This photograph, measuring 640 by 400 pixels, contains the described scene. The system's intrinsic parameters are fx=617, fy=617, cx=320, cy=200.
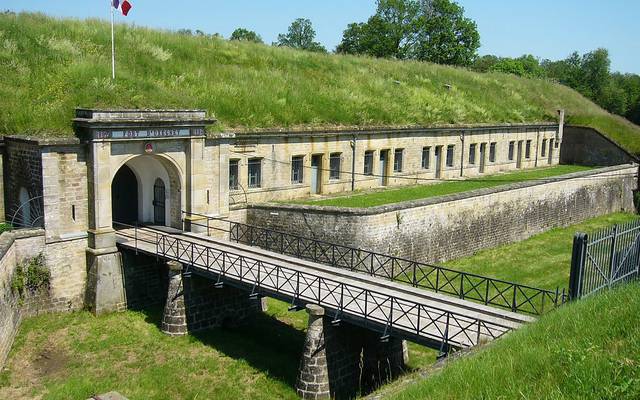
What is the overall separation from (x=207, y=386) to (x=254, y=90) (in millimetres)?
14200

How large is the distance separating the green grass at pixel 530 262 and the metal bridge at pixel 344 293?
874 centimetres

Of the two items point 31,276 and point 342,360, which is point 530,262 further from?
point 31,276

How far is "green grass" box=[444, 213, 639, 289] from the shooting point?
23.1 m

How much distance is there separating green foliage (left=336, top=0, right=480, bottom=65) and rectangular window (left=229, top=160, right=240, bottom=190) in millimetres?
44424

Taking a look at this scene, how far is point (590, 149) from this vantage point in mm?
42094

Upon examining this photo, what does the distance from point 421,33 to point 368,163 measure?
134 ft

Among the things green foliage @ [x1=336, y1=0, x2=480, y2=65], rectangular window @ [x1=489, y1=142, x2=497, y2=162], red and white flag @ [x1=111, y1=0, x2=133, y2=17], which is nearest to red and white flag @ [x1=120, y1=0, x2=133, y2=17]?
red and white flag @ [x1=111, y1=0, x2=133, y2=17]

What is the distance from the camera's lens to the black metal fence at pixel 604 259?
455 inches

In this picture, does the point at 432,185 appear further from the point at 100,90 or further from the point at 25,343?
the point at 25,343

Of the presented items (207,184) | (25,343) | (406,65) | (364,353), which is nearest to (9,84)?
(207,184)

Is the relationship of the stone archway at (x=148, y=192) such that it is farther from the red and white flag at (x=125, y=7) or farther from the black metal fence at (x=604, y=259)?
the black metal fence at (x=604, y=259)

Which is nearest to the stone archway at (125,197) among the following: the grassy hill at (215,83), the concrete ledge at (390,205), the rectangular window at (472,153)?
the grassy hill at (215,83)

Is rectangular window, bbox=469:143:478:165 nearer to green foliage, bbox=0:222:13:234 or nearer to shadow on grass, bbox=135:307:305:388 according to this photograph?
shadow on grass, bbox=135:307:305:388

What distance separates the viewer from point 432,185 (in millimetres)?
30578
